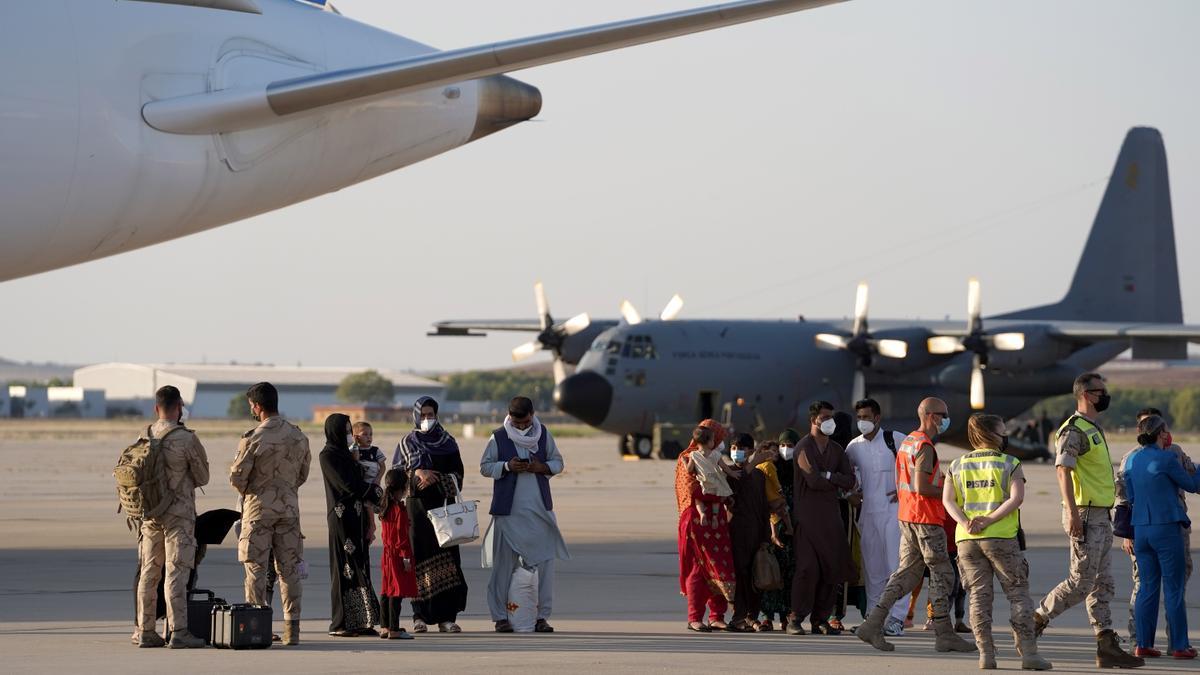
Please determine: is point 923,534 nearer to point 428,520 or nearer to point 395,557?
point 428,520

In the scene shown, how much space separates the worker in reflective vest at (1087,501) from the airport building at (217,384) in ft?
393

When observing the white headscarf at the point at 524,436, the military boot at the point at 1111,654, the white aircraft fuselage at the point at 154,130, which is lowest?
the military boot at the point at 1111,654

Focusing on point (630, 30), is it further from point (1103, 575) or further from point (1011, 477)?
point (1103, 575)

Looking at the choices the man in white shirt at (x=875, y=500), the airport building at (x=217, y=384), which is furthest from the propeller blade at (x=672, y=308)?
the airport building at (x=217, y=384)

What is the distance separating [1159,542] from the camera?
9305mm

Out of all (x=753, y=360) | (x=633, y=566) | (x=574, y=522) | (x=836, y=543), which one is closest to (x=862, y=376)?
(x=753, y=360)

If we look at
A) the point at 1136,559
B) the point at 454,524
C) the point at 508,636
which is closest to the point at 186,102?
the point at 454,524

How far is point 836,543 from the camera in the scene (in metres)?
10.6

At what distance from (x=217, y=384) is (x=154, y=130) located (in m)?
130

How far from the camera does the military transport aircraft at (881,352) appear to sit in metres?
35.3

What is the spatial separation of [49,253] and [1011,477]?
501 centimetres

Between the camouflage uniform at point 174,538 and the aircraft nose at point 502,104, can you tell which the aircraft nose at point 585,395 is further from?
the camouflage uniform at point 174,538

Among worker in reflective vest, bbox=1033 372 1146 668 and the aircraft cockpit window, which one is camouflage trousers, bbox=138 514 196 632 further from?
the aircraft cockpit window

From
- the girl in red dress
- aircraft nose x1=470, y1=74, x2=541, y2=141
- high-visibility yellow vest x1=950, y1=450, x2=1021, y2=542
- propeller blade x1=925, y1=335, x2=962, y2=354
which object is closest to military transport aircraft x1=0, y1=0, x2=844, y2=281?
aircraft nose x1=470, y1=74, x2=541, y2=141
